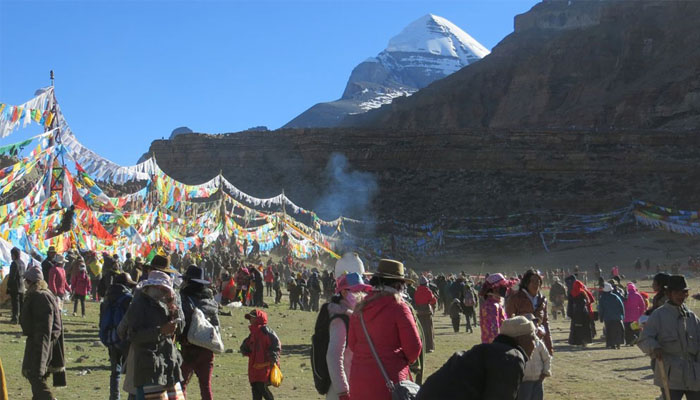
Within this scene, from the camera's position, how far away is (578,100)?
345 ft

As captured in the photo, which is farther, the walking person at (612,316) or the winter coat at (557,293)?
the winter coat at (557,293)

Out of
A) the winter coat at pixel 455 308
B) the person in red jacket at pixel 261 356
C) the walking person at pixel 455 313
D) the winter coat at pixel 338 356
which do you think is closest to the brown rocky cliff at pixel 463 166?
the walking person at pixel 455 313

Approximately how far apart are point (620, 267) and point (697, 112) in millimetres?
45917

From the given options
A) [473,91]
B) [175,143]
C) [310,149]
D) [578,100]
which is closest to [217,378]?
[310,149]

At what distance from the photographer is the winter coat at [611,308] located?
674 inches

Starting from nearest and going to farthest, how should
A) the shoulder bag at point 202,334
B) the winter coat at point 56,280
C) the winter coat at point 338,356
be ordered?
the winter coat at point 338,356 < the shoulder bag at point 202,334 < the winter coat at point 56,280

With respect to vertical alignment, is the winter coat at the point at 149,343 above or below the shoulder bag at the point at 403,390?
above

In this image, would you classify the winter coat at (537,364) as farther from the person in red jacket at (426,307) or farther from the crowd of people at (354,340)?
the person in red jacket at (426,307)

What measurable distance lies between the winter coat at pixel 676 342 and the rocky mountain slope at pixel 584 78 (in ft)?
259

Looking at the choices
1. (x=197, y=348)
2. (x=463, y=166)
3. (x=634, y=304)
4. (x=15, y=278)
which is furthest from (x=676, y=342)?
(x=463, y=166)

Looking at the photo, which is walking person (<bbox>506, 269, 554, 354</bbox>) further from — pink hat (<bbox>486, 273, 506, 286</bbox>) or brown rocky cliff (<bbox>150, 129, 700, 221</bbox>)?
brown rocky cliff (<bbox>150, 129, 700, 221</bbox>)

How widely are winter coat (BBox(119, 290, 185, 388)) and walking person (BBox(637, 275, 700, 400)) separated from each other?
3.63 meters

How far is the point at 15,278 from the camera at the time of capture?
15906 mm

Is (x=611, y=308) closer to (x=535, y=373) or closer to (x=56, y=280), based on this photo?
(x=56, y=280)
